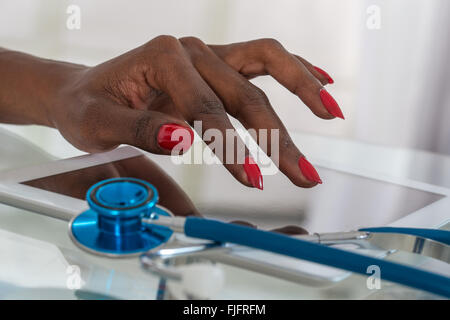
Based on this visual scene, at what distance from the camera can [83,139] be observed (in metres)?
0.67

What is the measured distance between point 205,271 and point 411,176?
515 millimetres

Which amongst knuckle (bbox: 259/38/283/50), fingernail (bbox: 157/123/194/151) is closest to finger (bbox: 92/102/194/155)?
fingernail (bbox: 157/123/194/151)

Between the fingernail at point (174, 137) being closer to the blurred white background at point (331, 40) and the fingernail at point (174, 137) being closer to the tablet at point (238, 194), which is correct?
the tablet at point (238, 194)

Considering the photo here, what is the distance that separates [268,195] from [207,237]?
0.71 feet

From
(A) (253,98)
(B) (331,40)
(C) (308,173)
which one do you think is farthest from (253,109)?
(B) (331,40)

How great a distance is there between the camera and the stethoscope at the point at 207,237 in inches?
13.6

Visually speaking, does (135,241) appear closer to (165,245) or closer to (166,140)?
(165,245)

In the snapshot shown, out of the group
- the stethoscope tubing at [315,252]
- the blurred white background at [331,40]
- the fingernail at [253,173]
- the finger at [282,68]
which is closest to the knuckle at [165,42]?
the finger at [282,68]

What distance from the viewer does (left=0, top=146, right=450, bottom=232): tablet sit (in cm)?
49

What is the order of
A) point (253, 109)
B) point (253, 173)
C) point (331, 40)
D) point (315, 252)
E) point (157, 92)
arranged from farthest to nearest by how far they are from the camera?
point (331, 40), point (157, 92), point (253, 109), point (253, 173), point (315, 252)

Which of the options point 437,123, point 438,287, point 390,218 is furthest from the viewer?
point 437,123

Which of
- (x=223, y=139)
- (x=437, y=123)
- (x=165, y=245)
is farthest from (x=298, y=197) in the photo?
(x=437, y=123)

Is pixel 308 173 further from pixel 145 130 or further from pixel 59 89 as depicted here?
pixel 59 89

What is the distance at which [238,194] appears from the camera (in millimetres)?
583
